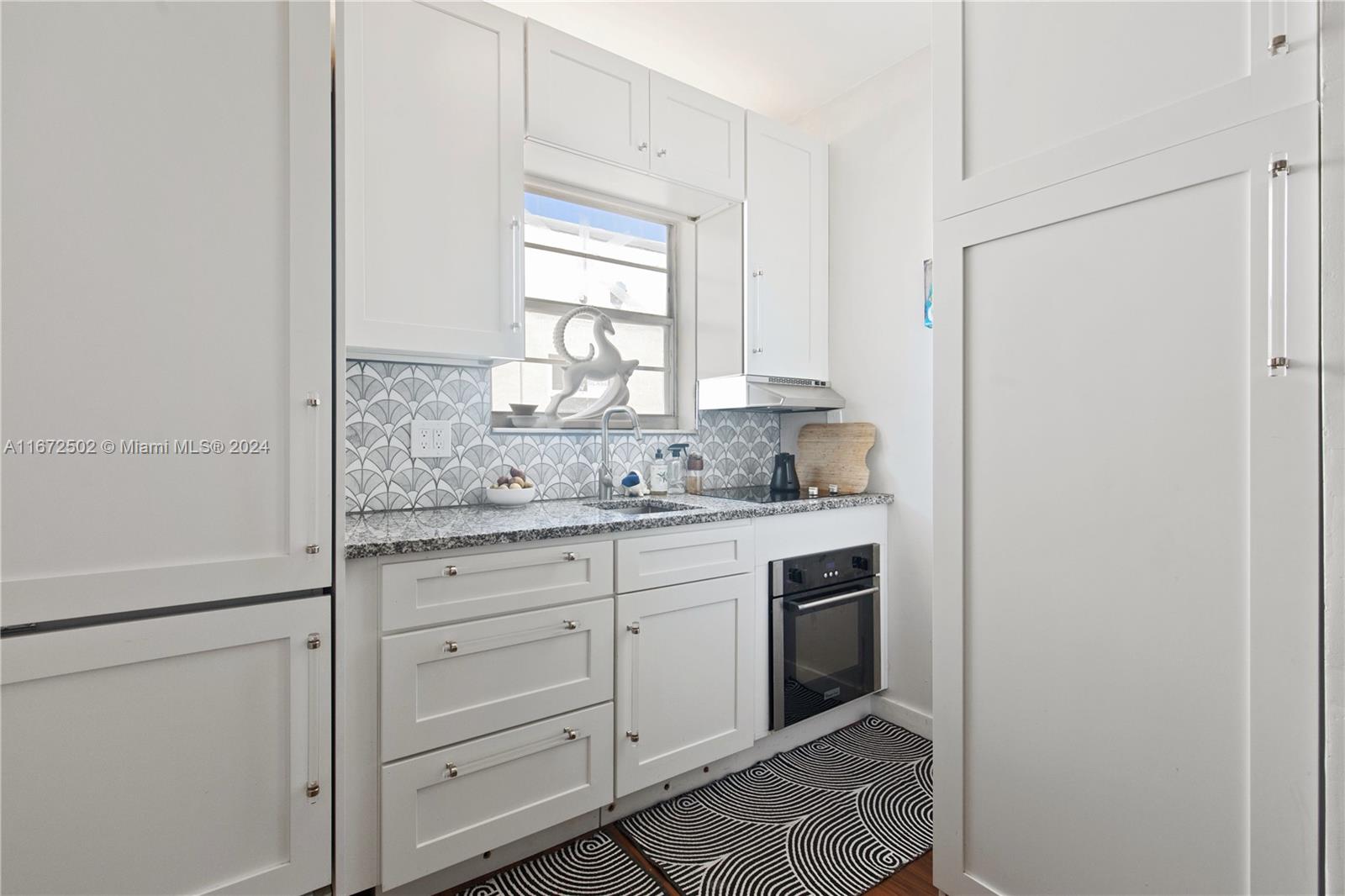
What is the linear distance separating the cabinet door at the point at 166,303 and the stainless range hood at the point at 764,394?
66.0 inches

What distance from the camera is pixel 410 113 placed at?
1885 millimetres

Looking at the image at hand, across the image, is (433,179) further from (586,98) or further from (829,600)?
(829,600)

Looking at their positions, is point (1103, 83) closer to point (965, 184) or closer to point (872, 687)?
point (965, 184)

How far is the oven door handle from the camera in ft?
7.71

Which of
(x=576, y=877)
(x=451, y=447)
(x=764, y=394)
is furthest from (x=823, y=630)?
(x=451, y=447)

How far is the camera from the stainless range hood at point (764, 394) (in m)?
2.69

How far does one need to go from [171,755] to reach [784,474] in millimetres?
2239

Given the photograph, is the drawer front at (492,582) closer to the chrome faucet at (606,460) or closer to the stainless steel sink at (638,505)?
the stainless steel sink at (638,505)

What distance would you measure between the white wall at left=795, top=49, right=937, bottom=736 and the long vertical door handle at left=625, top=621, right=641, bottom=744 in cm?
131

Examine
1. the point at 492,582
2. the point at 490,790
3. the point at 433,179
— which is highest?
the point at 433,179

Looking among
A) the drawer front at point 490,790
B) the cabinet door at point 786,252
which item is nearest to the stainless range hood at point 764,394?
the cabinet door at point 786,252

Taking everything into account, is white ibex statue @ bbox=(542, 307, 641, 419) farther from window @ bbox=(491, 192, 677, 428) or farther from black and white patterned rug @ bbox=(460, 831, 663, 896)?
black and white patterned rug @ bbox=(460, 831, 663, 896)

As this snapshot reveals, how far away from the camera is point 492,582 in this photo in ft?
5.47

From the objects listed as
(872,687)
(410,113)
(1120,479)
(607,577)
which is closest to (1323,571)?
(1120,479)
